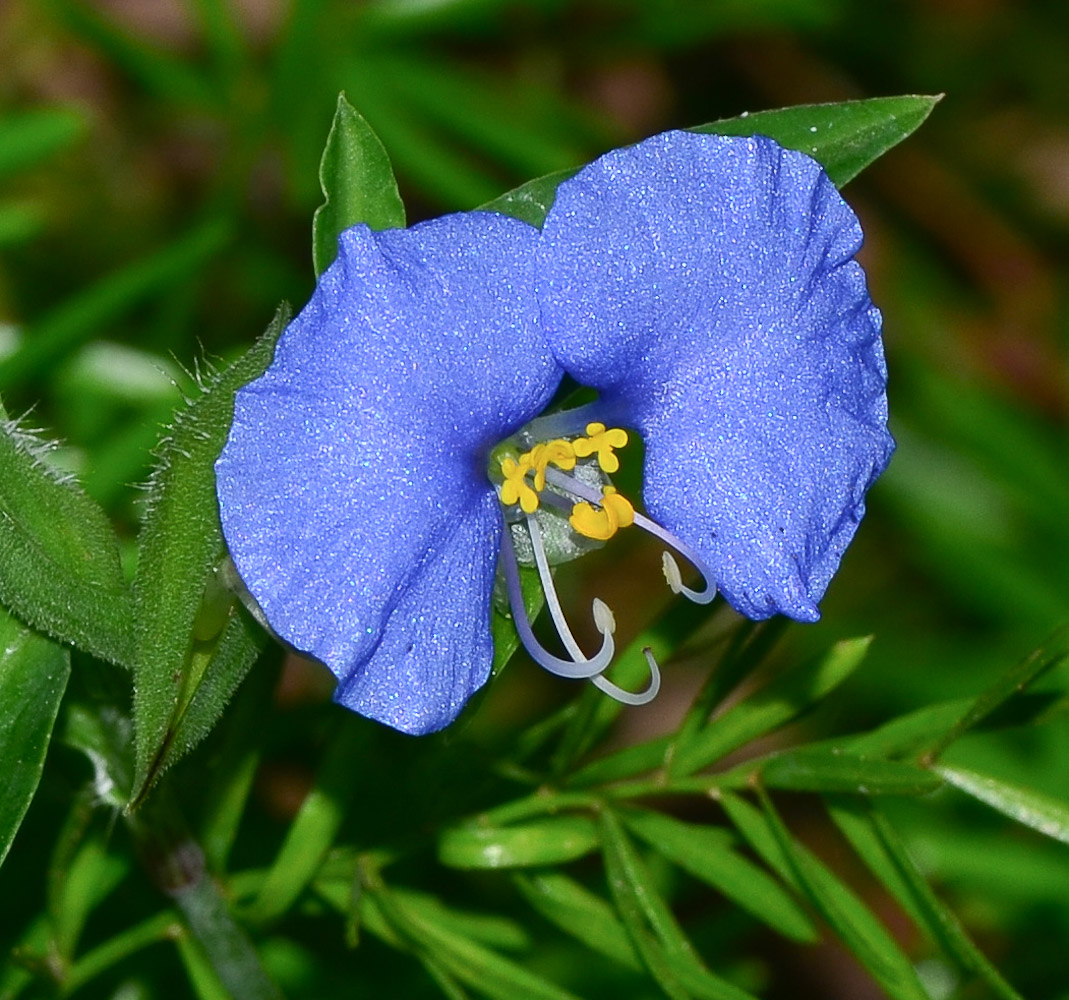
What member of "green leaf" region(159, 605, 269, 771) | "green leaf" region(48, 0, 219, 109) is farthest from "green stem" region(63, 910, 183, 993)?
"green leaf" region(48, 0, 219, 109)

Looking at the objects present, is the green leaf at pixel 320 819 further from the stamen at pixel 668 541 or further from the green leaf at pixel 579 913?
the stamen at pixel 668 541

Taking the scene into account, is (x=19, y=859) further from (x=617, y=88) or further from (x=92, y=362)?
(x=617, y=88)

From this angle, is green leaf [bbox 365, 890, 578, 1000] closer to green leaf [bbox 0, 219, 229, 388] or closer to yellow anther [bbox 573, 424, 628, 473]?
yellow anther [bbox 573, 424, 628, 473]

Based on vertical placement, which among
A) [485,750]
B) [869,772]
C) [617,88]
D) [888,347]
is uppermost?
[869,772]

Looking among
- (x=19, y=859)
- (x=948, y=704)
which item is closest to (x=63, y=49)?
(x=19, y=859)

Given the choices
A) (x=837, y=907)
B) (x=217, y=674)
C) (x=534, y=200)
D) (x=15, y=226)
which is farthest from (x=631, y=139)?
(x=217, y=674)

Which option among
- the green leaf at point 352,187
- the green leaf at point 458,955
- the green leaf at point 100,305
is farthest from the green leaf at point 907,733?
the green leaf at point 100,305
